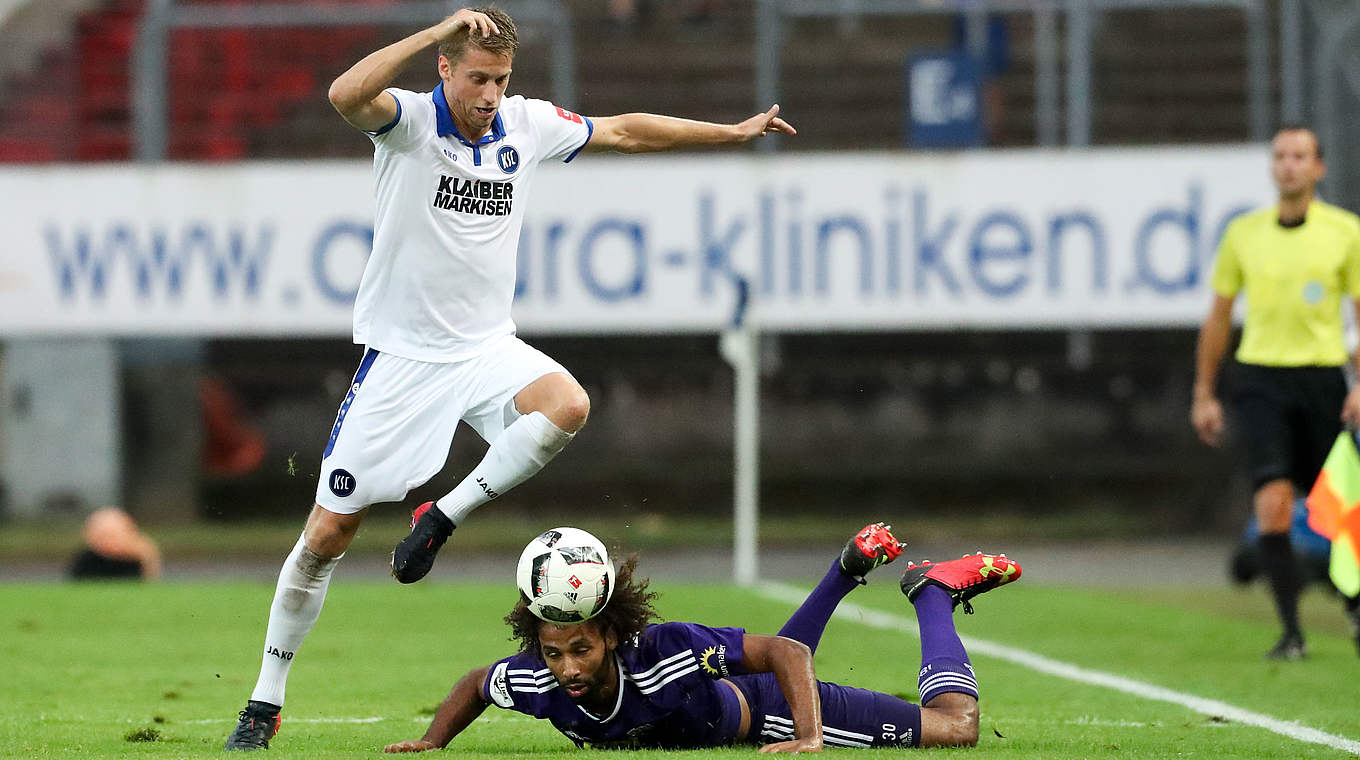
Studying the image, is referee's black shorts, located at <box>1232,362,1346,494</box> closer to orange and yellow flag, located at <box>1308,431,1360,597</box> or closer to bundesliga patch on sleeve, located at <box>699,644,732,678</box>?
orange and yellow flag, located at <box>1308,431,1360,597</box>

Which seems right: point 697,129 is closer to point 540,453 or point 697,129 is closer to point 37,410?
point 540,453

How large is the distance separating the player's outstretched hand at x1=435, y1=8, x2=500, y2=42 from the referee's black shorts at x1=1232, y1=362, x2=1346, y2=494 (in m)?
4.94

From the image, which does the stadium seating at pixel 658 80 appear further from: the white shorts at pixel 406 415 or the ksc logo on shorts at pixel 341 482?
the ksc logo on shorts at pixel 341 482

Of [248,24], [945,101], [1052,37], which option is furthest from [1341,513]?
[248,24]

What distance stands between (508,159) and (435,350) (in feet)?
2.29

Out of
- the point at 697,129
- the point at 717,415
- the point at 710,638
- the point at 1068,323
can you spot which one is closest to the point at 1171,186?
the point at 1068,323

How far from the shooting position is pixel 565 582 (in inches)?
224

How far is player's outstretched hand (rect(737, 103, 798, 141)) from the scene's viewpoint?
679 centimetres

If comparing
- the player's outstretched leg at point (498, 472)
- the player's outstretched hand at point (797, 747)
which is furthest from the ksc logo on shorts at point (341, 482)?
the player's outstretched hand at point (797, 747)

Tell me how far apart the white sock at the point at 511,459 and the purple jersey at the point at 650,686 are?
609 mm

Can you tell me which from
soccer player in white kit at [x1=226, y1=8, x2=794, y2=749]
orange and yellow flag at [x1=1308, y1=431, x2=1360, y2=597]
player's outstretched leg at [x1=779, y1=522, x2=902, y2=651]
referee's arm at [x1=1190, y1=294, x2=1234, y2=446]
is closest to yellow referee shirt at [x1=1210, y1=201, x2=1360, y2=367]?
referee's arm at [x1=1190, y1=294, x2=1234, y2=446]

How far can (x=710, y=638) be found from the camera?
5.85m

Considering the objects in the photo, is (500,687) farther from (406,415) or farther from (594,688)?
(406,415)

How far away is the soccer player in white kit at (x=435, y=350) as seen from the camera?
20.7 feet
